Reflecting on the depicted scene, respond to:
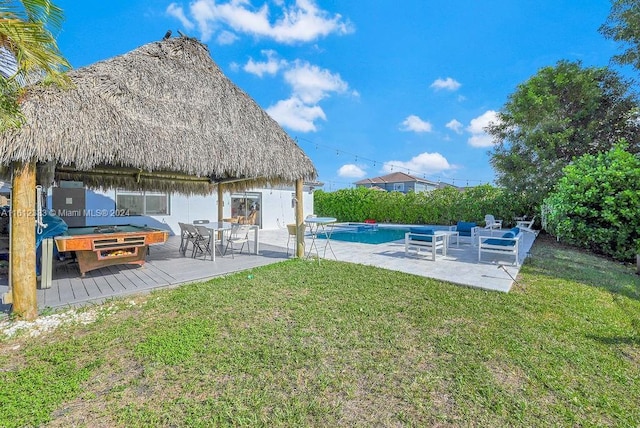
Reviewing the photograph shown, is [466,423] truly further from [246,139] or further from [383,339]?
[246,139]

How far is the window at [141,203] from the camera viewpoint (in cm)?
1309

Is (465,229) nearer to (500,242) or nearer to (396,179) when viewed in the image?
(500,242)

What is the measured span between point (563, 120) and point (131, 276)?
1738 centimetres

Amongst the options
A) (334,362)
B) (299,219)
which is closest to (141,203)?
(299,219)

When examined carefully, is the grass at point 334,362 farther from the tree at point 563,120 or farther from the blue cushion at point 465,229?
the tree at point 563,120

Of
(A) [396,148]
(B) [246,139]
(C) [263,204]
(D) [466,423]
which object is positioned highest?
(A) [396,148]

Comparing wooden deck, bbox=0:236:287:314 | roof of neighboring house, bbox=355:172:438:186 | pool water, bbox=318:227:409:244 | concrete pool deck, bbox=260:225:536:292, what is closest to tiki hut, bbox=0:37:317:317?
wooden deck, bbox=0:236:287:314

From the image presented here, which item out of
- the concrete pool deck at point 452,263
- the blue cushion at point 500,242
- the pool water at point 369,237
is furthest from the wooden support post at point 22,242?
the pool water at point 369,237

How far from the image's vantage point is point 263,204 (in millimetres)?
18625

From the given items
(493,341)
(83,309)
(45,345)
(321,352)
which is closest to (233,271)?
(83,309)

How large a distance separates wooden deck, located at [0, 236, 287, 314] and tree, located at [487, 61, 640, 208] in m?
12.8

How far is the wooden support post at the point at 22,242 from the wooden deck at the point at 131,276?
0.40 m

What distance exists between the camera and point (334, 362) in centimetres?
318

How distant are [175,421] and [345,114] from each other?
22.9m
